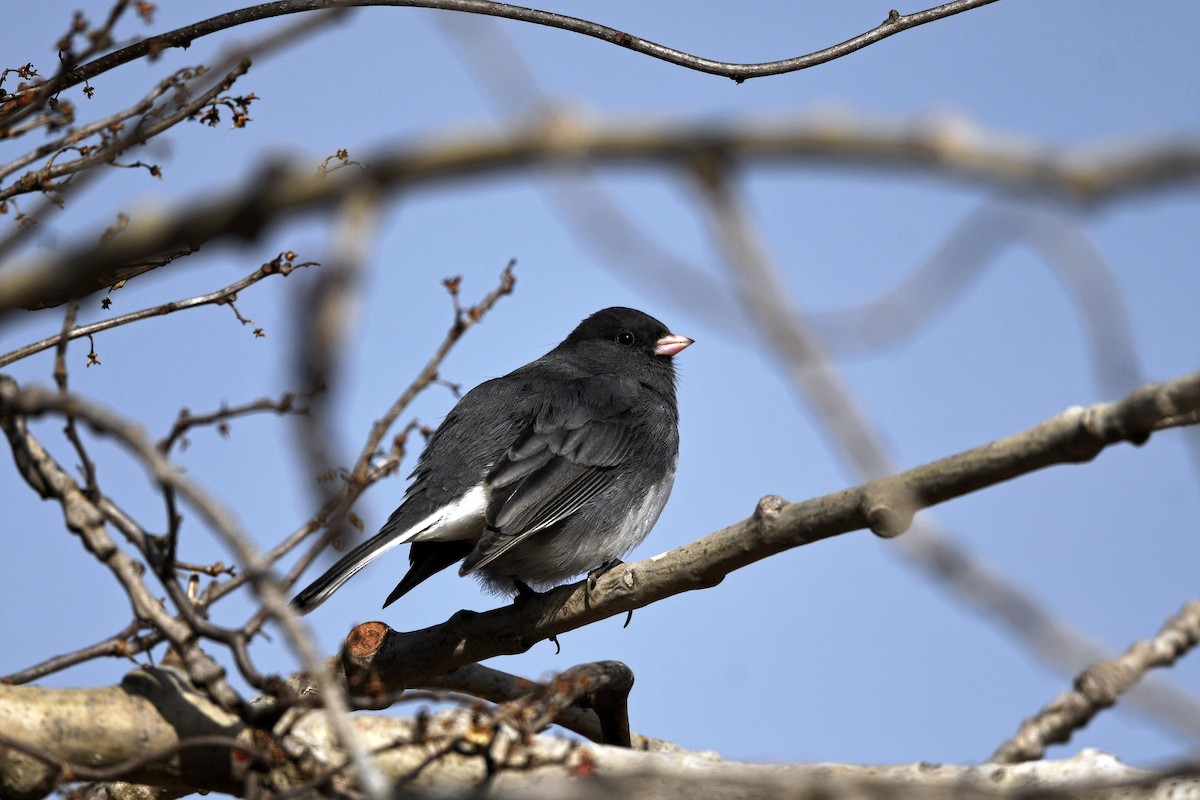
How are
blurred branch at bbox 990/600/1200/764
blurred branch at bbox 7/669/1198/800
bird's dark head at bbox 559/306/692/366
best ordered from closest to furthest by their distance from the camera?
blurred branch at bbox 990/600/1200/764
blurred branch at bbox 7/669/1198/800
bird's dark head at bbox 559/306/692/366

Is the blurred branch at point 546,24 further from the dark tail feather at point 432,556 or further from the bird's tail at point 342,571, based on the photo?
the dark tail feather at point 432,556

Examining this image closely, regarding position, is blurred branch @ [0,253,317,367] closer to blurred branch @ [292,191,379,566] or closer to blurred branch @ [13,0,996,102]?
blurred branch @ [13,0,996,102]

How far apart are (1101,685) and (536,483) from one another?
301 cm

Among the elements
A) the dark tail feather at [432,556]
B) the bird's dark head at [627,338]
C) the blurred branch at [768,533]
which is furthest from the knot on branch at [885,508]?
the bird's dark head at [627,338]

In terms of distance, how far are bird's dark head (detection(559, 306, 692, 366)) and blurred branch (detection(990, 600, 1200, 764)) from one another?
3.97 metres

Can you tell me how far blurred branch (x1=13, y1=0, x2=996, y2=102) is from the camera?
233 centimetres

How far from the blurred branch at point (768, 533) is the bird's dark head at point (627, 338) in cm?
216

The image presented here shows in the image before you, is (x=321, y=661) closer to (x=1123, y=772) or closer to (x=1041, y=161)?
(x=1041, y=161)

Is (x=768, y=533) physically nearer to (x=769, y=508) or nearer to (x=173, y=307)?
(x=769, y=508)

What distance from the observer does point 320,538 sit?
2.74 metres

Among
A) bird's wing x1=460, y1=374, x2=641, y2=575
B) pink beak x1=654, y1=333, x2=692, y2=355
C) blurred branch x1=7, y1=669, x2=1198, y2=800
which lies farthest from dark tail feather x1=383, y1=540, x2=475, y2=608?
blurred branch x1=7, y1=669, x2=1198, y2=800

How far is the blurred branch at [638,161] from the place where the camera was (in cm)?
106

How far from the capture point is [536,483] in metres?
5.18

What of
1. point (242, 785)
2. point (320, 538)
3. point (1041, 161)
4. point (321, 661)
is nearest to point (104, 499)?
point (320, 538)
